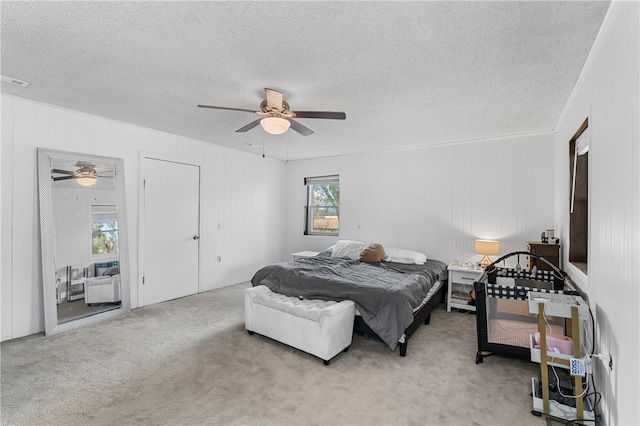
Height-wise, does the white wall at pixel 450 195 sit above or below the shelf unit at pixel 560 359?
above

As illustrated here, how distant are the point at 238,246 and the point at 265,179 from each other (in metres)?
1.48

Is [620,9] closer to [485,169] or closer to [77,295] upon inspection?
[485,169]

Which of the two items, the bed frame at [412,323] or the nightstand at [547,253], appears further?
the nightstand at [547,253]

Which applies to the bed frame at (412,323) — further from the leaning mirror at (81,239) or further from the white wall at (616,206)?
the leaning mirror at (81,239)

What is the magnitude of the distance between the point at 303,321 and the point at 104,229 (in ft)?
9.23

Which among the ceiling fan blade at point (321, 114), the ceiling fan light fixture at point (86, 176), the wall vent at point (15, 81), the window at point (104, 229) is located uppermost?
the wall vent at point (15, 81)

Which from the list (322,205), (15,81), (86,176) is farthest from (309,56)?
(322,205)

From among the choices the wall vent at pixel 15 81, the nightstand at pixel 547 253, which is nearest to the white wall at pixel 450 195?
the nightstand at pixel 547 253

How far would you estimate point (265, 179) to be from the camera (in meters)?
6.23

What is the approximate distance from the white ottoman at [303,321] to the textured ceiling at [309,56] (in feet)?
6.68

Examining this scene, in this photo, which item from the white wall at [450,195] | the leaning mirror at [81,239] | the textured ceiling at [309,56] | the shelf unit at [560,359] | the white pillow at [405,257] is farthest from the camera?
the white pillow at [405,257]

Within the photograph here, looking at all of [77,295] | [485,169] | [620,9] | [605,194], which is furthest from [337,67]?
[77,295]

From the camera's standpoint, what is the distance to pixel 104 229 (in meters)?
3.77

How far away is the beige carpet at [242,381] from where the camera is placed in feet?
6.61
